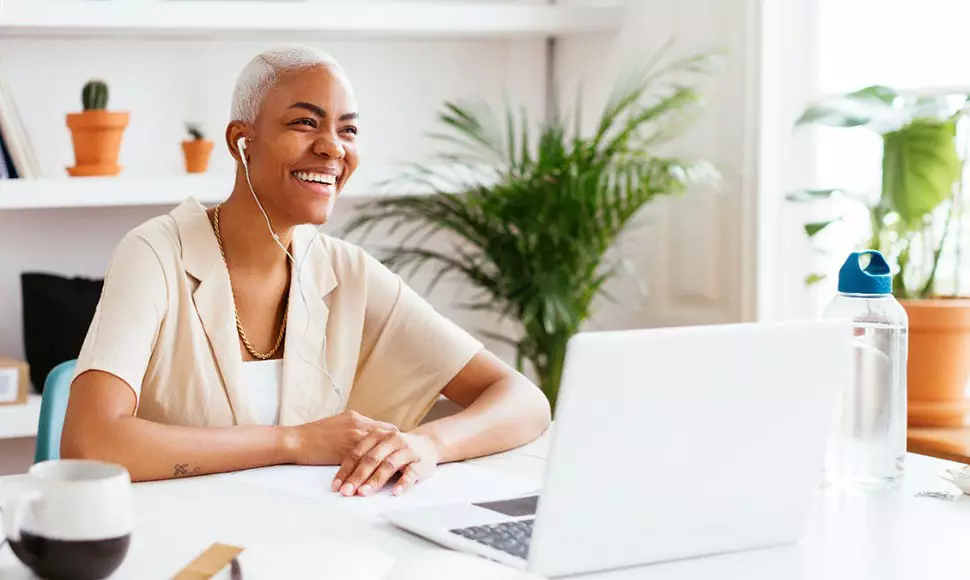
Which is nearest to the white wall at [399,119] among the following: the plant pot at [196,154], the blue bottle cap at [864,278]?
the plant pot at [196,154]

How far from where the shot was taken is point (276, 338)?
6.51 ft

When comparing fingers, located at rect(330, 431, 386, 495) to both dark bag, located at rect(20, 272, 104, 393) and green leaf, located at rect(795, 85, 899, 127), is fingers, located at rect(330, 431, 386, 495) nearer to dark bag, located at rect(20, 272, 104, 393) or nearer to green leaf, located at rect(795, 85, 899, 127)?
green leaf, located at rect(795, 85, 899, 127)

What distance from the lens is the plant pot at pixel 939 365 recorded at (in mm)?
2223

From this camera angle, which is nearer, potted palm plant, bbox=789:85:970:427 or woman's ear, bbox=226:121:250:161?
woman's ear, bbox=226:121:250:161

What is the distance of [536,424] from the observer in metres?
1.91

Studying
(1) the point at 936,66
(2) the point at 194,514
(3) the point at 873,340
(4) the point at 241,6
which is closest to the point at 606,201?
(1) the point at 936,66

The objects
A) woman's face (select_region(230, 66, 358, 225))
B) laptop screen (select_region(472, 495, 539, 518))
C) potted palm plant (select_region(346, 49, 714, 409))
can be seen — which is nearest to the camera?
laptop screen (select_region(472, 495, 539, 518))

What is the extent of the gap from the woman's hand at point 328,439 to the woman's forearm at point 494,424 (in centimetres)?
8

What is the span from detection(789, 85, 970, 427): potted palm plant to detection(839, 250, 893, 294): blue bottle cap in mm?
704

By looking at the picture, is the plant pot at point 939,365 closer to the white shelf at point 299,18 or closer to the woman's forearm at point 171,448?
the woman's forearm at point 171,448

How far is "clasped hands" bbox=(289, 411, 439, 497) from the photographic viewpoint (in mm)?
1540

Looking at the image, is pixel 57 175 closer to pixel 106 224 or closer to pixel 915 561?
pixel 106 224

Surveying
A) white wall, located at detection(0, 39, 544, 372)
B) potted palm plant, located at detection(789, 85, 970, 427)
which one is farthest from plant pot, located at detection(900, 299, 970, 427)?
white wall, located at detection(0, 39, 544, 372)

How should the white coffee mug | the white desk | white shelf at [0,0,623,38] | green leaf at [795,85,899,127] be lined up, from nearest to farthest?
the white coffee mug < the white desk < green leaf at [795,85,899,127] < white shelf at [0,0,623,38]
